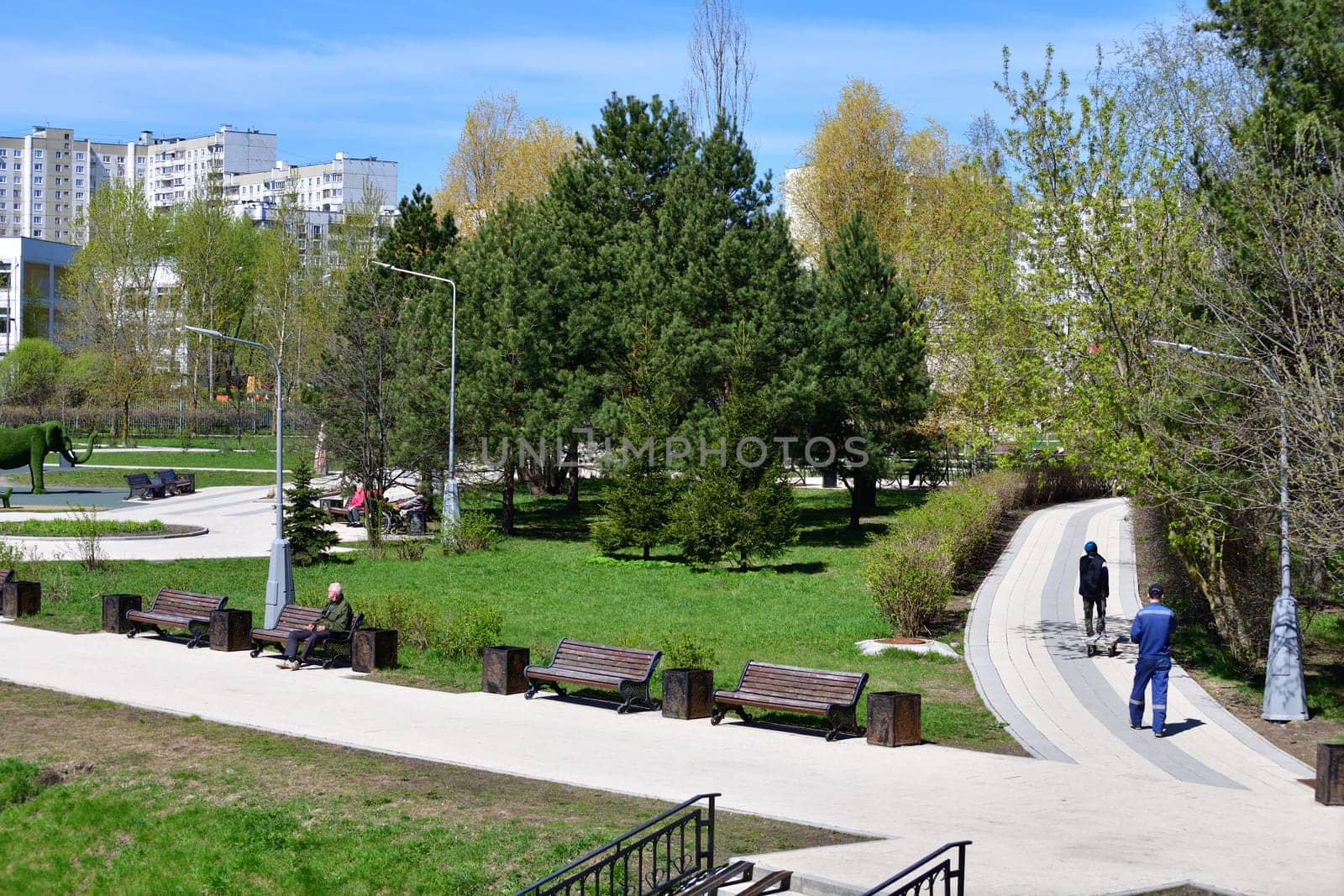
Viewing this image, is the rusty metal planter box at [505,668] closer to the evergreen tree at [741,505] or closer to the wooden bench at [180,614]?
the wooden bench at [180,614]

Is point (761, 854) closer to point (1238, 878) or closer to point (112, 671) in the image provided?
point (1238, 878)

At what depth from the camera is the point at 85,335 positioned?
7825 centimetres

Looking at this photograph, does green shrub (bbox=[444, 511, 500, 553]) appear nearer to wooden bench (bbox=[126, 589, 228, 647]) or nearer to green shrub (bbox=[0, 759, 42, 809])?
wooden bench (bbox=[126, 589, 228, 647])

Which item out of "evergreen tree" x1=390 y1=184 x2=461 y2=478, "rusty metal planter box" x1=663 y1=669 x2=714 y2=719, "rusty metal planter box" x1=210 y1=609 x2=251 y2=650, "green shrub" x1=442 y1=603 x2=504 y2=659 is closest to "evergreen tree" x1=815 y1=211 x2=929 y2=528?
"evergreen tree" x1=390 y1=184 x2=461 y2=478

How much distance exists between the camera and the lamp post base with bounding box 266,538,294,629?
2069cm

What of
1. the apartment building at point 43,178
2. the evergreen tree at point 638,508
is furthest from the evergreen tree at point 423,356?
the apartment building at point 43,178

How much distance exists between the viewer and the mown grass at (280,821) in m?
9.61

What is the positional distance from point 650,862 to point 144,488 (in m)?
39.7

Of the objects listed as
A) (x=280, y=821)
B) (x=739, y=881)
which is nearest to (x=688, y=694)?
(x=280, y=821)

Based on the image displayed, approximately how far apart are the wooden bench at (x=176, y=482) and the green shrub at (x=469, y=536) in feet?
60.7

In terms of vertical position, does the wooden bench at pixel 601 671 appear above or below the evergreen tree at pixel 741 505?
below

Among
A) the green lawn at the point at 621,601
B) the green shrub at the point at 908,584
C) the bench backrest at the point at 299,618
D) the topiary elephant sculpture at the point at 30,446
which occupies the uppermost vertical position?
the topiary elephant sculpture at the point at 30,446

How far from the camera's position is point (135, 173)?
623 feet

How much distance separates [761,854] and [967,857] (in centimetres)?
144
